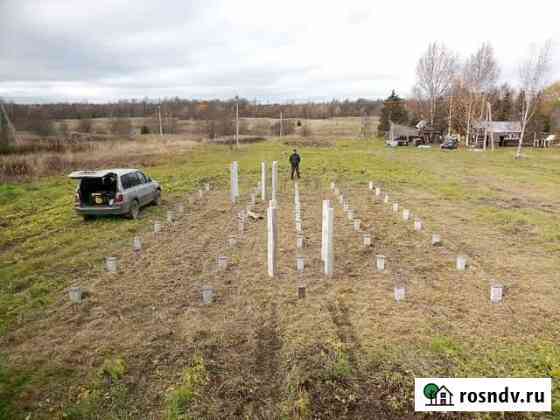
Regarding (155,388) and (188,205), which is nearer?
(155,388)

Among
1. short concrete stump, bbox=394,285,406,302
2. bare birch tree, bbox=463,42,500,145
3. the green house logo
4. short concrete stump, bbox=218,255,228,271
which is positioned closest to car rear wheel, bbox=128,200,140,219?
short concrete stump, bbox=218,255,228,271

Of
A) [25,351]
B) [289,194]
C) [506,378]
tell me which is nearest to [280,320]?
[506,378]

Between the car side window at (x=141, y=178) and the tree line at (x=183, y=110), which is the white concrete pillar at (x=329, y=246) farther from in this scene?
the tree line at (x=183, y=110)

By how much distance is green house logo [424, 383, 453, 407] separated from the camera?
404 cm

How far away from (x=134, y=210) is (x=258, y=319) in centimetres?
768

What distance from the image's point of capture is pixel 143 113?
Answer: 104 meters

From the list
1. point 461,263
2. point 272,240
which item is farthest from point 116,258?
point 461,263

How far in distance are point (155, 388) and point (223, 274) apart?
3450mm

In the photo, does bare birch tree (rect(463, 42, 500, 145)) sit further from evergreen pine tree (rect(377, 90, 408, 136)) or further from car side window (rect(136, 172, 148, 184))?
car side window (rect(136, 172, 148, 184))

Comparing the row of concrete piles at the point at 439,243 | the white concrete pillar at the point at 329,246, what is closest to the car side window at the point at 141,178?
the white concrete pillar at the point at 329,246

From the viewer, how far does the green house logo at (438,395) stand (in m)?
4.04

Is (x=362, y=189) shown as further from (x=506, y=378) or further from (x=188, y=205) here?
(x=506, y=378)

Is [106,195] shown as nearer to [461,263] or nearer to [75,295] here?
[75,295]

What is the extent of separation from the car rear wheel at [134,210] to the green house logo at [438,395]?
32.8ft
